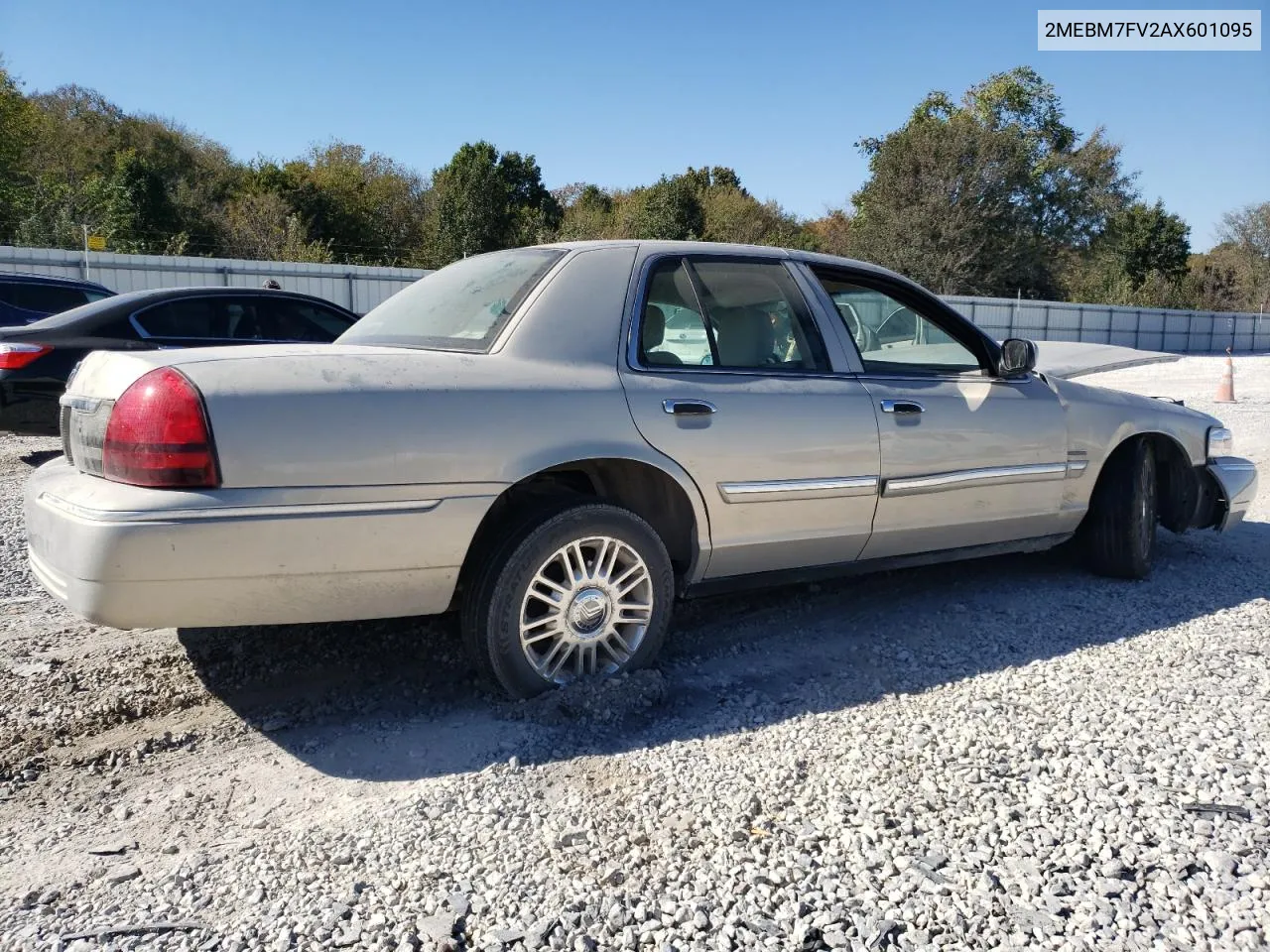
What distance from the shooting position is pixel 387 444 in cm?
289

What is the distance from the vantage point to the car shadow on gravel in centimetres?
308

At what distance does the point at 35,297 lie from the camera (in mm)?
9523

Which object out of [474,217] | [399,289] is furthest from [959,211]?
[399,289]

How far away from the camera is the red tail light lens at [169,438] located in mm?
2695

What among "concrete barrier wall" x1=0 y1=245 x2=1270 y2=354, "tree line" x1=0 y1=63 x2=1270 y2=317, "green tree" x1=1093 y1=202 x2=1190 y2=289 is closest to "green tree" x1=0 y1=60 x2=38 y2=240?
"tree line" x1=0 y1=63 x2=1270 y2=317

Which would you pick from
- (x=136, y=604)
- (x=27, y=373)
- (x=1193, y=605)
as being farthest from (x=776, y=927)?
(x=27, y=373)

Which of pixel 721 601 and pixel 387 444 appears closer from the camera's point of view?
pixel 387 444

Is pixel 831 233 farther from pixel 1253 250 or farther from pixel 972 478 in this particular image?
pixel 972 478

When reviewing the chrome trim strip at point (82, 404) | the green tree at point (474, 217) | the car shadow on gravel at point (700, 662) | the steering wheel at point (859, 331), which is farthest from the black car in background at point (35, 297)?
the green tree at point (474, 217)

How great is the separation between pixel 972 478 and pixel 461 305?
2223mm

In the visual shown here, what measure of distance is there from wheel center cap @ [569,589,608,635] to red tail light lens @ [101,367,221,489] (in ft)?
3.92

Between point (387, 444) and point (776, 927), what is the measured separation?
1.65m

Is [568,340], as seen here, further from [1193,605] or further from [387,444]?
Result: [1193,605]

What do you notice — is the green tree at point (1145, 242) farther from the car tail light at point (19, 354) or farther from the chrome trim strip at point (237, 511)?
the chrome trim strip at point (237, 511)
